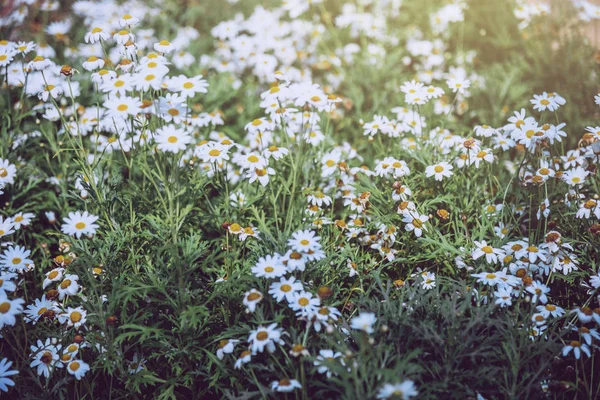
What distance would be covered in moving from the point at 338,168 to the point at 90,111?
1701 millimetres

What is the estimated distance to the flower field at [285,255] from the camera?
2002mm

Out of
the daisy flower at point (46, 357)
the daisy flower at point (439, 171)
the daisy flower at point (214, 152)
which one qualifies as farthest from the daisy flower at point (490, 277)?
the daisy flower at point (46, 357)

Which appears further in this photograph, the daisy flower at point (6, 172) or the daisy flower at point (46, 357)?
the daisy flower at point (6, 172)

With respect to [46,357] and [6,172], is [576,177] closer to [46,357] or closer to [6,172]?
[46,357]

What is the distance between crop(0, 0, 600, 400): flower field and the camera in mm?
2002

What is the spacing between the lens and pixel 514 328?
2023 mm

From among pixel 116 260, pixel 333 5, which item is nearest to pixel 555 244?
pixel 116 260

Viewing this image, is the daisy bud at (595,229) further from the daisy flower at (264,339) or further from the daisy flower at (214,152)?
the daisy flower at (214,152)

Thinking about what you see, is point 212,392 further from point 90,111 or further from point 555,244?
point 90,111

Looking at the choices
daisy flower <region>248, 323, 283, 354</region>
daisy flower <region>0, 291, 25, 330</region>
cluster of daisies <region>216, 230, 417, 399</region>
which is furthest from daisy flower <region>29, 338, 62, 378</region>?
daisy flower <region>248, 323, 283, 354</region>

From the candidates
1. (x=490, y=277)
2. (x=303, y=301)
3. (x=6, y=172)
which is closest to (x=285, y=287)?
(x=303, y=301)

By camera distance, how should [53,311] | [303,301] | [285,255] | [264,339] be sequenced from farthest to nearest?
[53,311] → [285,255] → [303,301] → [264,339]

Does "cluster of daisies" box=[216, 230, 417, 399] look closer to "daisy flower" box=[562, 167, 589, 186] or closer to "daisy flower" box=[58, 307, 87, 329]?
"daisy flower" box=[58, 307, 87, 329]

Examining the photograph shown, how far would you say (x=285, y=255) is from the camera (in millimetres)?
2152
